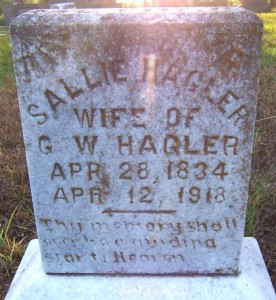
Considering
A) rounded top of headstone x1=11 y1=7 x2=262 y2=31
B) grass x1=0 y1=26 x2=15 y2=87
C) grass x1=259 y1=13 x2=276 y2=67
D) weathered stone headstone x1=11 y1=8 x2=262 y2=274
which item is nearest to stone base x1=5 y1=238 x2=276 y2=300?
weathered stone headstone x1=11 y1=8 x2=262 y2=274

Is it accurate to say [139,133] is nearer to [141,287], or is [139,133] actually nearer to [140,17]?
[140,17]

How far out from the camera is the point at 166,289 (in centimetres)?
175

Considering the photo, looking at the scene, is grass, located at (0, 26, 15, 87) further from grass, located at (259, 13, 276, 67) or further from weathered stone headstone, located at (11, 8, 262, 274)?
weathered stone headstone, located at (11, 8, 262, 274)

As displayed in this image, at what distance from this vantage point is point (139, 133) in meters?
1.51

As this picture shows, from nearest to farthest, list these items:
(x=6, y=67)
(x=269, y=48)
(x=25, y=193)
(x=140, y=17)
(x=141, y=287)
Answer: (x=140, y=17) → (x=141, y=287) → (x=25, y=193) → (x=6, y=67) → (x=269, y=48)

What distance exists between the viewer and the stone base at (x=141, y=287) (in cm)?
173

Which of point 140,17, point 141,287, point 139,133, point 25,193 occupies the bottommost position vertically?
point 25,193

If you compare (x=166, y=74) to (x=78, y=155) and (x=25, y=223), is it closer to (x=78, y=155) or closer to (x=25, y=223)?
(x=78, y=155)

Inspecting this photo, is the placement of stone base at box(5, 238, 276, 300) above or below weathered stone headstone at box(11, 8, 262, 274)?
below

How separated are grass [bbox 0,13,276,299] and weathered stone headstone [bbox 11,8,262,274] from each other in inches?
22.0

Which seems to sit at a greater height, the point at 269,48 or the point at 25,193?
the point at 269,48

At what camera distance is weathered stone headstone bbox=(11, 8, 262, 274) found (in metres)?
1.36

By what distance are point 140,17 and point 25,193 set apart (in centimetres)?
174

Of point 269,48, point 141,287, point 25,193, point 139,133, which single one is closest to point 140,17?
point 139,133
